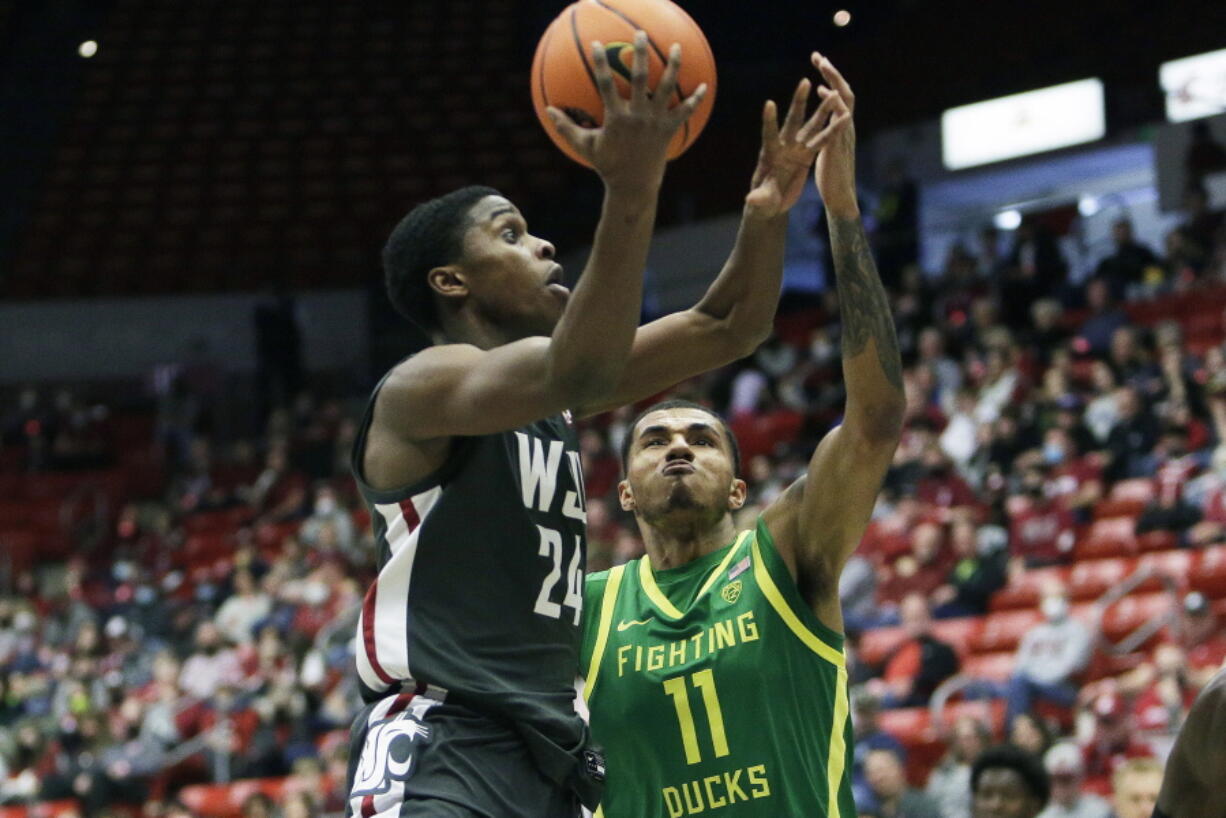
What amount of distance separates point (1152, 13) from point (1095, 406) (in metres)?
7.33

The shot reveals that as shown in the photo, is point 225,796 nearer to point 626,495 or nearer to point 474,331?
point 626,495

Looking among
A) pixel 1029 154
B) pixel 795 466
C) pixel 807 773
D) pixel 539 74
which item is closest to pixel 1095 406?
pixel 795 466

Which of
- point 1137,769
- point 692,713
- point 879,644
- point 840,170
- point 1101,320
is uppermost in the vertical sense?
point 840,170

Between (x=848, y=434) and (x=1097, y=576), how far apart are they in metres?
6.16

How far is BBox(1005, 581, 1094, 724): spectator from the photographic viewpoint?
28.7 ft

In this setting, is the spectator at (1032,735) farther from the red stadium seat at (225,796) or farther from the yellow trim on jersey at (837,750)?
the red stadium seat at (225,796)

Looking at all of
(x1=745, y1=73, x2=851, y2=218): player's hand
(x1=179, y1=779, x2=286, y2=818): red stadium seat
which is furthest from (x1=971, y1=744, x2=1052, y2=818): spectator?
(x1=179, y1=779, x2=286, y2=818): red stadium seat

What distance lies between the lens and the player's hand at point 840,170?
13.2 ft

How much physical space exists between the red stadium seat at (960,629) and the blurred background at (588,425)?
0.07 ft

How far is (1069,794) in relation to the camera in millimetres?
6961

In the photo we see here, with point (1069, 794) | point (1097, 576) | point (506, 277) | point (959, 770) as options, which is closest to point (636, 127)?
point (506, 277)

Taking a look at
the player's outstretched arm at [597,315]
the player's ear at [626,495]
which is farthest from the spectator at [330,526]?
the player's outstretched arm at [597,315]

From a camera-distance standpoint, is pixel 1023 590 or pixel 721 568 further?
pixel 1023 590

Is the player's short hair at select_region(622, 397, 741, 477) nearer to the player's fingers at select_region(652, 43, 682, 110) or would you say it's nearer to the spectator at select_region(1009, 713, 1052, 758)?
the player's fingers at select_region(652, 43, 682, 110)
